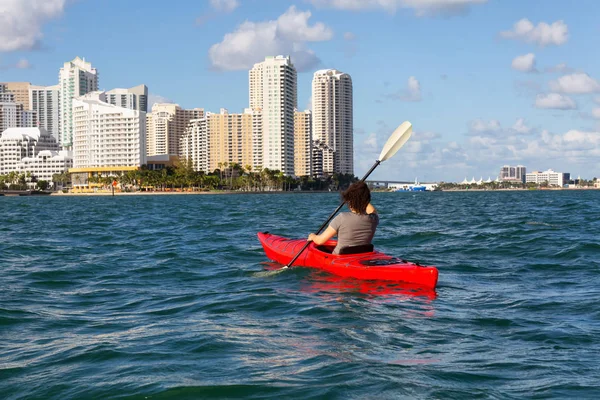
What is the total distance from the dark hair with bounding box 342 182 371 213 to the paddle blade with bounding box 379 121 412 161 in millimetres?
4408

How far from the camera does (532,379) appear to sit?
5.70 m

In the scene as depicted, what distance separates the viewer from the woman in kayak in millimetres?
10586

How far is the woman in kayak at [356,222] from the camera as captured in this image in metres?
10.6

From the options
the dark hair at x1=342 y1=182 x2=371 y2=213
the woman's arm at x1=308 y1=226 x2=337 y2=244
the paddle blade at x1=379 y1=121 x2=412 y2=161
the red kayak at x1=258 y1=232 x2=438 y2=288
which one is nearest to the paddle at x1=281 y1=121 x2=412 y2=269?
the paddle blade at x1=379 y1=121 x2=412 y2=161

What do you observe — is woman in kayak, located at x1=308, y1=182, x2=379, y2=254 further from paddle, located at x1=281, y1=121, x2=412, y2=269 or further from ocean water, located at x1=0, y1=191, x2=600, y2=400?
paddle, located at x1=281, y1=121, x2=412, y2=269

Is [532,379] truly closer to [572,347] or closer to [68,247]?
[572,347]

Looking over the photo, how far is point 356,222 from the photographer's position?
1080 centimetres

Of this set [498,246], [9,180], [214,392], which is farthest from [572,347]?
[9,180]

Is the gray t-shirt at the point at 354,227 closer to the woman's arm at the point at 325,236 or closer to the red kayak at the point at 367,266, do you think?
the woman's arm at the point at 325,236

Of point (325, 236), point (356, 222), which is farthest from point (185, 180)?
point (356, 222)

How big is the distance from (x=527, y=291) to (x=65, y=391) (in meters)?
7.61

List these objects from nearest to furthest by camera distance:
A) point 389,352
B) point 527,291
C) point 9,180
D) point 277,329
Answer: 1. point 389,352
2. point 277,329
3. point 527,291
4. point 9,180

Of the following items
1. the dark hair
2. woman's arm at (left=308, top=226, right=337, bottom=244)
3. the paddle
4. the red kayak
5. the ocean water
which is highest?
the paddle

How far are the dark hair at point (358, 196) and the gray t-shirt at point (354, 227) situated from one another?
0.46 ft
